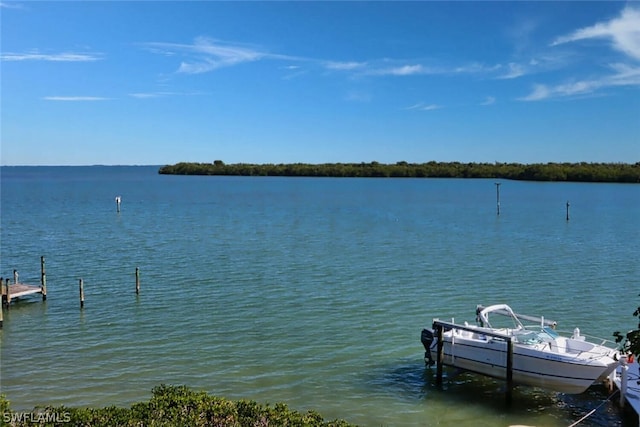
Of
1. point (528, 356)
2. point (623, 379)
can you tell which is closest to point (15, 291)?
point (528, 356)

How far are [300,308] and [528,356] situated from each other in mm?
12036

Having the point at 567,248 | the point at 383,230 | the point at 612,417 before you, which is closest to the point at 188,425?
the point at 612,417

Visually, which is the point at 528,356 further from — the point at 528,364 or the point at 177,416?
the point at 177,416

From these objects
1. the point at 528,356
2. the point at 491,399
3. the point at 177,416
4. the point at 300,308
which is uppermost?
the point at 177,416

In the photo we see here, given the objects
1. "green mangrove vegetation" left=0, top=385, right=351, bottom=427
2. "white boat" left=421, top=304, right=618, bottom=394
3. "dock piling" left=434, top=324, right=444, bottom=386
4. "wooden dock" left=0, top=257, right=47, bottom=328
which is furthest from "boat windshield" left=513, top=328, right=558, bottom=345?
"wooden dock" left=0, top=257, right=47, bottom=328

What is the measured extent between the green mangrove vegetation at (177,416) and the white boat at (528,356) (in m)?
8.95

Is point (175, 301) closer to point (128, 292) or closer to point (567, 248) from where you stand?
point (128, 292)

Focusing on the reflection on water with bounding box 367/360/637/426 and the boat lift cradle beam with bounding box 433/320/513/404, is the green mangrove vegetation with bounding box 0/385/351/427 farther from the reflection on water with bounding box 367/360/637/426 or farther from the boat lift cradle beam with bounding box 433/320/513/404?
the boat lift cradle beam with bounding box 433/320/513/404

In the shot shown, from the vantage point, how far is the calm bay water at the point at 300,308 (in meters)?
17.7

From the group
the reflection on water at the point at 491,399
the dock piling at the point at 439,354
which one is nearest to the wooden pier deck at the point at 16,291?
the reflection on water at the point at 491,399

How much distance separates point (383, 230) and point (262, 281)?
2738 centimetres

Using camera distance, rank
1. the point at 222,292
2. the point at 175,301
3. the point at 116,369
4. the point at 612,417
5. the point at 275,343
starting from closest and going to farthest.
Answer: the point at 612,417 < the point at 116,369 < the point at 275,343 < the point at 175,301 < the point at 222,292

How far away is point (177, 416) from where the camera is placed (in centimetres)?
1058

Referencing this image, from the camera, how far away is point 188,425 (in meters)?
10.2
